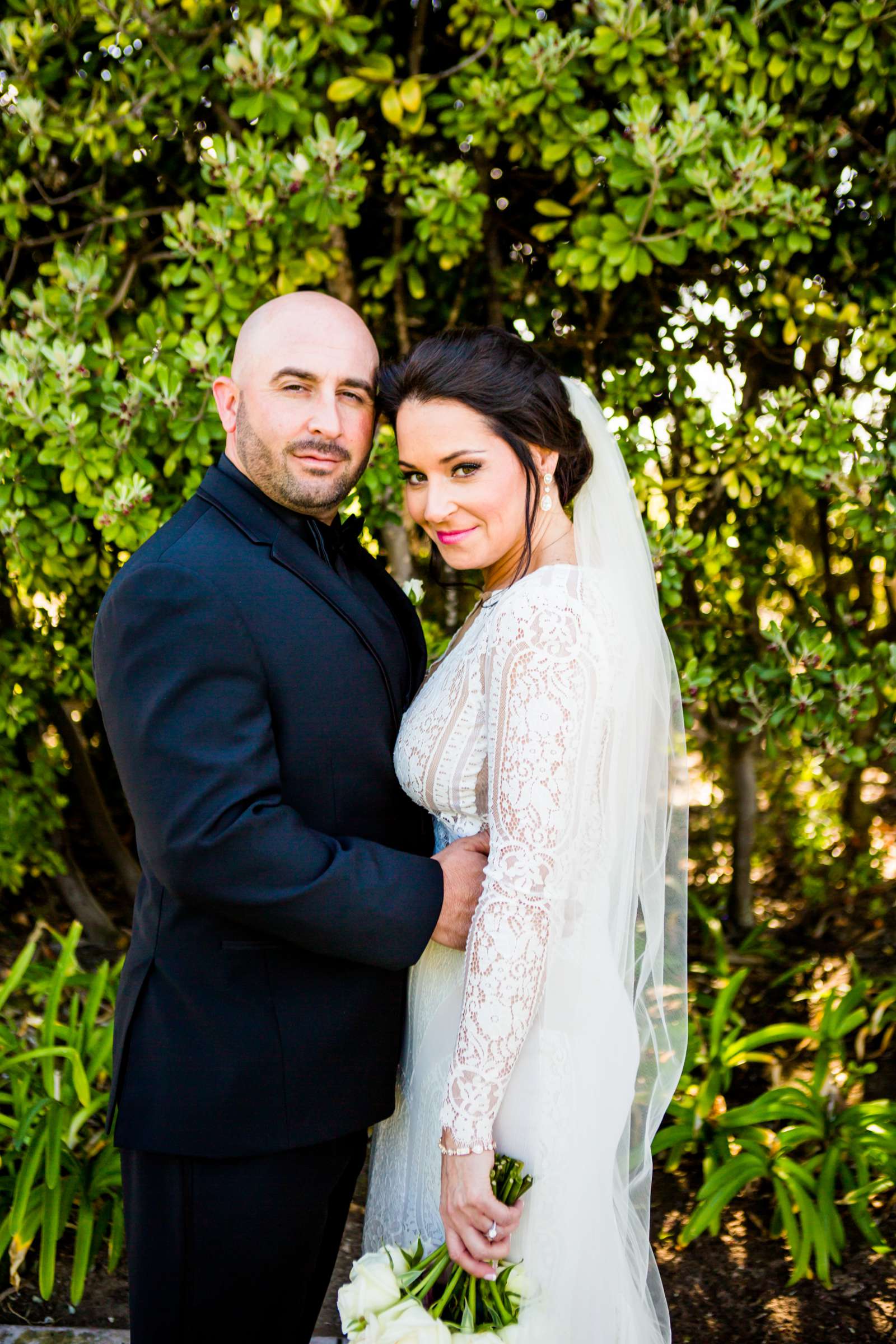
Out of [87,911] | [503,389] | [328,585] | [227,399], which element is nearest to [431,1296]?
[328,585]

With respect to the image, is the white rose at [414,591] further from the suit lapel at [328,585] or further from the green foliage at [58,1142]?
the green foliage at [58,1142]

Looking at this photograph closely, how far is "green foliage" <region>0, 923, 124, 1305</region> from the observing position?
107 inches

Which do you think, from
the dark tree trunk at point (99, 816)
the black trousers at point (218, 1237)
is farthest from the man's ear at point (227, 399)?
the dark tree trunk at point (99, 816)

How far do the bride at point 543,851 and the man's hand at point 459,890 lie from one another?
0.08m

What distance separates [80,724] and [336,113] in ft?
8.99

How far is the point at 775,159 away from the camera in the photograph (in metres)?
2.76

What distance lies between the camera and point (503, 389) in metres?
2.00

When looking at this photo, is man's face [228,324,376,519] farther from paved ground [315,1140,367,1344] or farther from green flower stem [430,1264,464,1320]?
paved ground [315,1140,367,1344]

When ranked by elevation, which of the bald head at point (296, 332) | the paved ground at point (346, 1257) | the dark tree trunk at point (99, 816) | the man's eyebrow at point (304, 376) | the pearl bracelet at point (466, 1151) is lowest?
the paved ground at point (346, 1257)

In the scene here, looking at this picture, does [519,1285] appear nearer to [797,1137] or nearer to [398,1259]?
[398,1259]

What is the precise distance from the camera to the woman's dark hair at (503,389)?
1988 millimetres

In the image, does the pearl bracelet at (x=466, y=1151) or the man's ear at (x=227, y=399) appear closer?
the pearl bracelet at (x=466, y=1151)

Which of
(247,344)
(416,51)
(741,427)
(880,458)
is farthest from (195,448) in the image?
(880,458)

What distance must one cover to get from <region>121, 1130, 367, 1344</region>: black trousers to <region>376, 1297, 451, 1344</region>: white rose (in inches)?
15.0
